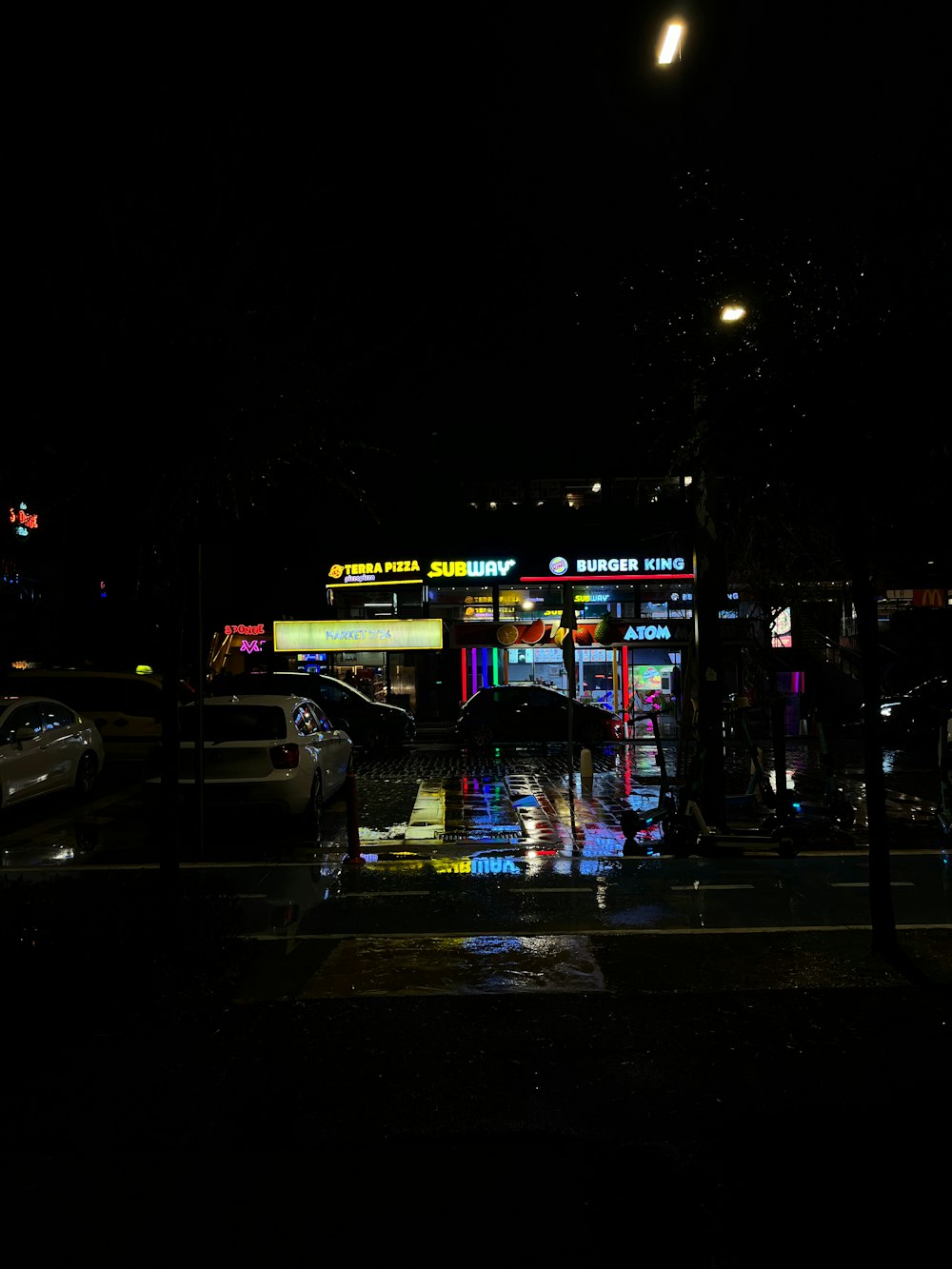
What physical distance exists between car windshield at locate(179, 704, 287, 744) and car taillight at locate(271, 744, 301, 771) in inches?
7.2

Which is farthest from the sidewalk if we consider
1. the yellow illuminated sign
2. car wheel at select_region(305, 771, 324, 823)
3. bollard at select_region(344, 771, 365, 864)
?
the yellow illuminated sign

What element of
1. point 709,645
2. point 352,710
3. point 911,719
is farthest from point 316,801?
point 911,719

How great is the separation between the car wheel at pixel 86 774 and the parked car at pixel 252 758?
9.28ft

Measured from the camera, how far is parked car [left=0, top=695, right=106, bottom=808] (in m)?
11.3

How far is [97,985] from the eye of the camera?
4.92 m

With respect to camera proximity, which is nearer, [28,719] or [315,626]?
[28,719]

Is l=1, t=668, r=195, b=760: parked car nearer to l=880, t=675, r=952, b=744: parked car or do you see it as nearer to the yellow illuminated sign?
the yellow illuminated sign

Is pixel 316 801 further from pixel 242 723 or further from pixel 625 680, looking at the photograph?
pixel 625 680

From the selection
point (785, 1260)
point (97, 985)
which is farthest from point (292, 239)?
point (785, 1260)

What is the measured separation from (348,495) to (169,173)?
2354 mm

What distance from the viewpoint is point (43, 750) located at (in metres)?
12.2

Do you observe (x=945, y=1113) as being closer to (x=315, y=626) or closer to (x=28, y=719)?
(x=28, y=719)

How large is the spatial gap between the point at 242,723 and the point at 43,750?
317cm

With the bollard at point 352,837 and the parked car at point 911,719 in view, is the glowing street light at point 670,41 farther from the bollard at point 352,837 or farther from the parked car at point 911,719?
the parked car at point 911,719
